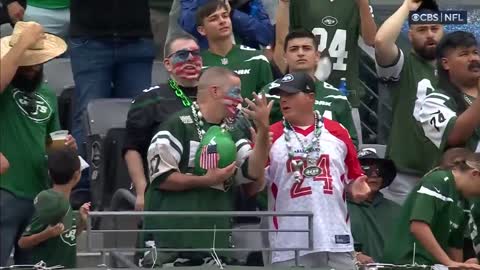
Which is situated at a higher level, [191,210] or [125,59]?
[125,59]

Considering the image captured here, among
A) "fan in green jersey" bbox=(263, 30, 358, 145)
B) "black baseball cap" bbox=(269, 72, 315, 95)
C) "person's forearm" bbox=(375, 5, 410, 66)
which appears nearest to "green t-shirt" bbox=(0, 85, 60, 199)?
"black baseball cap" bbox=(269, 72, 315, 95)

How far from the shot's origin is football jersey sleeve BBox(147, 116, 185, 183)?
30.8 ft

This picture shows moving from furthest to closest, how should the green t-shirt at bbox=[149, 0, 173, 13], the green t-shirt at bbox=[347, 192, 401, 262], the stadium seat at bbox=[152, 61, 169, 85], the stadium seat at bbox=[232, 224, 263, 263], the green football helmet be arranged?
the green t-shirt at bbox=[149, 0, 173, 13]
the stadium seat at bbox=[152, 61, 169, 85]
the green t-shirt at bbox=[347, 192, 401, 262]
the stadium seat at bbox=[232, 224, 263, 263]
the green football helmet

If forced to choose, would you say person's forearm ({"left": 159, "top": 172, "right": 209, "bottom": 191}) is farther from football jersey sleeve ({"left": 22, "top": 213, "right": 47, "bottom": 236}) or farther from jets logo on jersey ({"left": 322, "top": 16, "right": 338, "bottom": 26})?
jets logo on jersey ({"left": 322, "top": 16, "right": 338, "bottom": 26})

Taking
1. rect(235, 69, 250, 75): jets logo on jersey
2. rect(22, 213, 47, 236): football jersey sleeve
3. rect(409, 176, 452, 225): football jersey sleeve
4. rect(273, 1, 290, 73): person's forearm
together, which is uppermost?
rect(273, 1, 290, 73): person's forearm

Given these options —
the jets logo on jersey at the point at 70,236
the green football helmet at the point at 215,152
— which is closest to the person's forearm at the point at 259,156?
the green football helmet at the point at 215,152

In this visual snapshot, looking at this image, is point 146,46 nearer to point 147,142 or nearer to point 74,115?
point 74,115

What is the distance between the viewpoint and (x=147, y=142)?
10094 millimetres

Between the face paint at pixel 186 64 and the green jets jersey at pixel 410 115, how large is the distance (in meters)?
1.52

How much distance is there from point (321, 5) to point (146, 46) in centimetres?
129

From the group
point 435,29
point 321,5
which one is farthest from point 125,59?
point 435,29

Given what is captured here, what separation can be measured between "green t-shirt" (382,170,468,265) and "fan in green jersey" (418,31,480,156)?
512mm

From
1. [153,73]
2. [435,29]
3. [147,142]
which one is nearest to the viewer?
[147,142]

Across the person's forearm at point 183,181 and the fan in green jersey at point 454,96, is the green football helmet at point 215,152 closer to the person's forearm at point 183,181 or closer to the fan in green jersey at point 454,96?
the person's forearm at point 183,181
